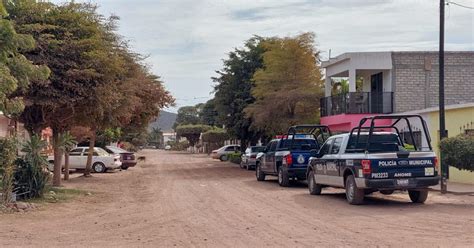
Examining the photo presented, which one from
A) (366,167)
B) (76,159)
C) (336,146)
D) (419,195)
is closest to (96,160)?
(76,159)

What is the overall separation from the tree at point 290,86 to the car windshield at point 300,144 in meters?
11.8

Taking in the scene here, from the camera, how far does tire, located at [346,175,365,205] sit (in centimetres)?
1731

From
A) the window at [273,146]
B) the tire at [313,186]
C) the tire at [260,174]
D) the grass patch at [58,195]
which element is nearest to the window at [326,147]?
the tire at [313,186]

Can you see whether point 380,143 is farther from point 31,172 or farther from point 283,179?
point 31,172

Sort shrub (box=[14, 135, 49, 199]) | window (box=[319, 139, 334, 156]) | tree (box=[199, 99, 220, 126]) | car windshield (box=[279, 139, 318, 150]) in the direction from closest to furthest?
shrub (box=[14, 135, 49, 199])
window (box=[319, 139, 334, 156])
car windshield (box=[279, 139, 318, 150])
tree (box=[199, 99, 220, 126])

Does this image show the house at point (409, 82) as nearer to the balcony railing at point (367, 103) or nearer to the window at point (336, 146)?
the balcony railing at point (367, 103)

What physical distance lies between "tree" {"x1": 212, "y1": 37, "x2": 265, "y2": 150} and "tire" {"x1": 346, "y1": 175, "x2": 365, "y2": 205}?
2971 centimetres

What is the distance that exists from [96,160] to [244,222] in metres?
26.3

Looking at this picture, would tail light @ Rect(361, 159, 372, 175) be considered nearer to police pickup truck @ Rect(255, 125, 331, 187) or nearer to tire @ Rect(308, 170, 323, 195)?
tire @ Rect(308, 170, 323, 195)

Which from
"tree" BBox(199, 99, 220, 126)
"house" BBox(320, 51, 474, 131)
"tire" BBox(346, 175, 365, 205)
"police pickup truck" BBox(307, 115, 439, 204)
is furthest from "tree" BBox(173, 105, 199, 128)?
"tire" BBox(346, 175, 365, 205)

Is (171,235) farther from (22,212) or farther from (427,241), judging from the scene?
(22,212)

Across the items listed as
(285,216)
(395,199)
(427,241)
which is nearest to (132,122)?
(395,199)

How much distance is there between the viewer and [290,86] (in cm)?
3969

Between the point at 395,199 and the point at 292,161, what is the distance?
240 inches
